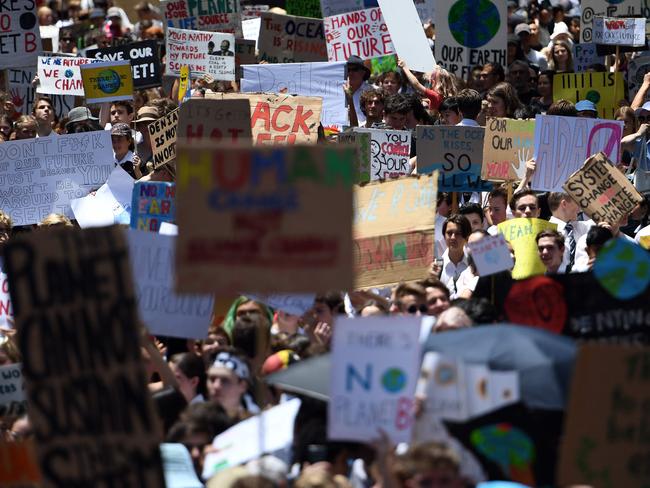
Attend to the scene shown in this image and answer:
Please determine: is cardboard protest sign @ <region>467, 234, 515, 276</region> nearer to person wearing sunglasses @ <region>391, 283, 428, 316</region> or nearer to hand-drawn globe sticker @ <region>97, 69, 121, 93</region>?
person wearing sunglasses @ <region>391, 283, 428, 316</region>

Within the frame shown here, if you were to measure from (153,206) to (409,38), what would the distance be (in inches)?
185

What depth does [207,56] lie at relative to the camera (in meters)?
16.3

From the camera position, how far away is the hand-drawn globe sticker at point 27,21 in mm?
16641

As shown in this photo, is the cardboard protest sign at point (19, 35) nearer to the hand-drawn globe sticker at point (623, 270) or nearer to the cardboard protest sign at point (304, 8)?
the cardboard protest sign at point (304, 8)

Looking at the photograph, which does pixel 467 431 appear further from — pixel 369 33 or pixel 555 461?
pixel 369 33

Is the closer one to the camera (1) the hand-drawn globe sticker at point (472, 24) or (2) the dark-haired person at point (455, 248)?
(2) the dark-haired person at point (455, 248)

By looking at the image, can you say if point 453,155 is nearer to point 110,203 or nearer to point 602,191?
point 602,191

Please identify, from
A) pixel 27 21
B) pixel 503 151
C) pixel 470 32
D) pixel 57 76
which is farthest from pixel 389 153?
pixel 27 21

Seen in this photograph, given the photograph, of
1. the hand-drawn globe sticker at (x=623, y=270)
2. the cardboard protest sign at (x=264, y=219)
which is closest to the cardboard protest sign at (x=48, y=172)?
the hand-drawn globe sticker at (x=623, y=270)

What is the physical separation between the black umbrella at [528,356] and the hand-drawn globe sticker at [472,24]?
27.8 feet

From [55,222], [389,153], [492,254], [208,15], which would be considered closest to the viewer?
[492,254]

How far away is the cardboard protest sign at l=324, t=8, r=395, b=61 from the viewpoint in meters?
15.3

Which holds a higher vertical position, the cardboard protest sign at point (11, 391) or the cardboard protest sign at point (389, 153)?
the cardboard protest sign at point (389, 153)

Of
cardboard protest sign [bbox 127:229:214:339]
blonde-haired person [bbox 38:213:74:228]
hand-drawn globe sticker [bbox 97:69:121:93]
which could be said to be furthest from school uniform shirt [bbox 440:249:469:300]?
hand-drawn globe sticker [bbox 97:69:121:93]
